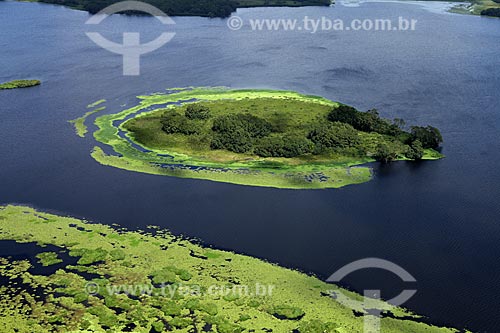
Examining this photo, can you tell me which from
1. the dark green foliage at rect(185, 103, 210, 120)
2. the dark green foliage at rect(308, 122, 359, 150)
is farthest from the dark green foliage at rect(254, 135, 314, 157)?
the dark green foliage at rect(185, 103, 210, 120)

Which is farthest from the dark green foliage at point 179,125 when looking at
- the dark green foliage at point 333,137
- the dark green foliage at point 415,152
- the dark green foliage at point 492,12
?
the dark green foliage at point 492,12

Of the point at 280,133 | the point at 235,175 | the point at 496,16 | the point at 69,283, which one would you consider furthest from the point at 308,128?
the point at 496,16

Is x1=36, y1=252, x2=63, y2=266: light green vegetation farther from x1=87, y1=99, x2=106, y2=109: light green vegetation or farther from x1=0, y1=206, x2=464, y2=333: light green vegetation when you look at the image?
x1=87, y1=99, x2=106, y2=109: light green vegetation

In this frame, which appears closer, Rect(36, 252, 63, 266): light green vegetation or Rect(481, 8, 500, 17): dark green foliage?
Rect(36, 252, 63, 266): light green vegetation

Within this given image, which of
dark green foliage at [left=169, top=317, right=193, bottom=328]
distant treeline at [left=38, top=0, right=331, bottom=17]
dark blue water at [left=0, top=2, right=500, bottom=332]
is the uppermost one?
distant treeline at [left=38, top=0, right=331, bottom=17]

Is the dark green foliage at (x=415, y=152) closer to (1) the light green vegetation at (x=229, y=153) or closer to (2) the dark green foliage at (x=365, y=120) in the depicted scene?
(1) the light green vegetation at (x=229, y=153)

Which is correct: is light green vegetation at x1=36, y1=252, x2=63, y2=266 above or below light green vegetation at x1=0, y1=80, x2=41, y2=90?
below

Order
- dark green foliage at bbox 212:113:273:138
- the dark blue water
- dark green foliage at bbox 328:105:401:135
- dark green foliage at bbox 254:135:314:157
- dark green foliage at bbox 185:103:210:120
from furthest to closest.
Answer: dark green foliage at bbox 185:103:210:120 → dark green foliage at bbox 328:105:401:135 → dark green foliage at bbox 212:113:273:138 → dark green foliage at bbox 254:135:314:157 → the dark blue water
